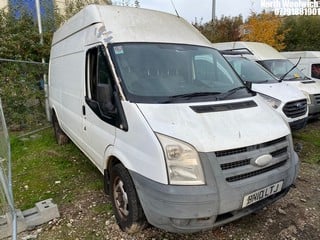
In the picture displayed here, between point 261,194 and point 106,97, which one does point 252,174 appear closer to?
point 261,194

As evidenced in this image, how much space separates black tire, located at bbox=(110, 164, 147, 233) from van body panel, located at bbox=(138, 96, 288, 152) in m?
0.71

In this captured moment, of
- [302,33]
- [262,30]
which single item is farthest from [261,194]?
[302,33]

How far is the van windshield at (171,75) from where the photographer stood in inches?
124

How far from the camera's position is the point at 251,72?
7.21 metres

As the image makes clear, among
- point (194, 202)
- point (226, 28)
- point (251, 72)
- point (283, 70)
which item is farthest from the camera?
point (226, 28)

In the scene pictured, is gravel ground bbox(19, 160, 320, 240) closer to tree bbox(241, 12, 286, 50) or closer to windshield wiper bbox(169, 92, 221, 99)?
windshield wiper bbox(169, 92, 221, 99)

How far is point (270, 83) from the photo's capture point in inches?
260

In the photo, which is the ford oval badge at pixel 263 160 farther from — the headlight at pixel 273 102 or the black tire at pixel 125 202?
the headlight at pixel 273 102

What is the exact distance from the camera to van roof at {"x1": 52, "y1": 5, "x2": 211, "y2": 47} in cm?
362

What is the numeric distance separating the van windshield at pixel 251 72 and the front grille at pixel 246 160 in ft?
13.6

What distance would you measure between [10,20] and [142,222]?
9.61 metres

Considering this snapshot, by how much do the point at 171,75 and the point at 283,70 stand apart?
659cm

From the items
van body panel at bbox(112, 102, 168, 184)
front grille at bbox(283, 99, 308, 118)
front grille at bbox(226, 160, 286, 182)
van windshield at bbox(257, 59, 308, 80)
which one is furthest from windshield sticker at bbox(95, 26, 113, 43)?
van windshield at bbox(257, 59, 308, 80)

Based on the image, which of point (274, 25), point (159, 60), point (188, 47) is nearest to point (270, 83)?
point (188, 47)
